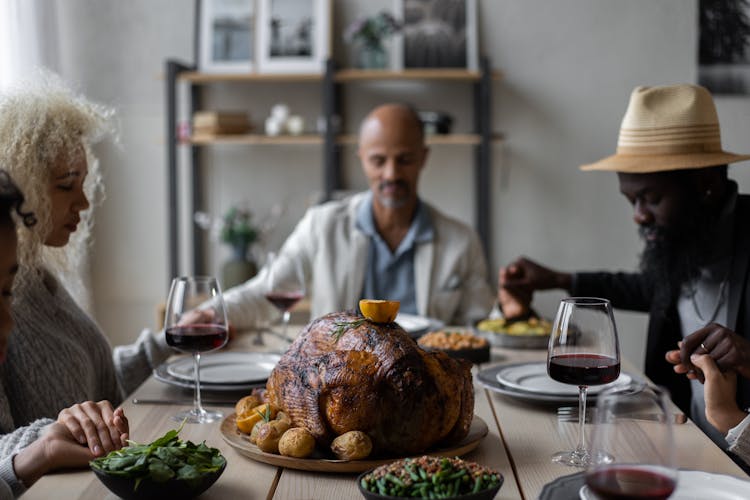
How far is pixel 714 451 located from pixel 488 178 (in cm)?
278

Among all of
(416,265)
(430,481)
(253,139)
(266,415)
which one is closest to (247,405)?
(266,415)

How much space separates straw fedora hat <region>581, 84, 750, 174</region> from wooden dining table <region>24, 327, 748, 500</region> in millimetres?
757

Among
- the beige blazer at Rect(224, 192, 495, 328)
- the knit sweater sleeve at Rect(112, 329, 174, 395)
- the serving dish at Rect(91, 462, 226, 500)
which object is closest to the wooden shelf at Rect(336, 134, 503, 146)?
the beige blazer at Rect(224, 192, 495, 328)

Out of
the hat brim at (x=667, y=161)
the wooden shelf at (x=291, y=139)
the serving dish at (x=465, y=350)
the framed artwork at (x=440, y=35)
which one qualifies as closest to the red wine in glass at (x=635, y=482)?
the serving dish at (x=465, y=350)

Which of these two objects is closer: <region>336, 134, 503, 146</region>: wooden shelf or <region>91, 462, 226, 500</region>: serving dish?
<region>91, 462, 226, 500</region>: serving dish

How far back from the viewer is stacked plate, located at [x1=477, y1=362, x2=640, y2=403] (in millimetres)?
1484

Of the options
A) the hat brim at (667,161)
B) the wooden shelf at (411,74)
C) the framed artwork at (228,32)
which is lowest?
the hat brim at (667,161)

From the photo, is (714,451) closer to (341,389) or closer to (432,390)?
(432,390)

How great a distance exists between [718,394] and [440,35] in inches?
114

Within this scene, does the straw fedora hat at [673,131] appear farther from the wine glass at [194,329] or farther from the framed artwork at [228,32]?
the framed artwork at [228,32]

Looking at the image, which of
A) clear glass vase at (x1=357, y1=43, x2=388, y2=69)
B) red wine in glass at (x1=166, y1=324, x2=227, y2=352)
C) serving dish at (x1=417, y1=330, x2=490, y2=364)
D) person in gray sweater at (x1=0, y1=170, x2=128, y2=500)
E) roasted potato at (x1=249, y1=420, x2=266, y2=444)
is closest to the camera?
person in gray sweater at (x1=0, y1=170, x2=128, y2=500)

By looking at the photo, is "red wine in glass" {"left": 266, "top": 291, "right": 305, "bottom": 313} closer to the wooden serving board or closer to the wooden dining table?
the wooden dining table

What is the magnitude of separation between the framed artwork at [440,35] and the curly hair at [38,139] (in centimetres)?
245

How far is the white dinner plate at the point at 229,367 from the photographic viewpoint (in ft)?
5.35
